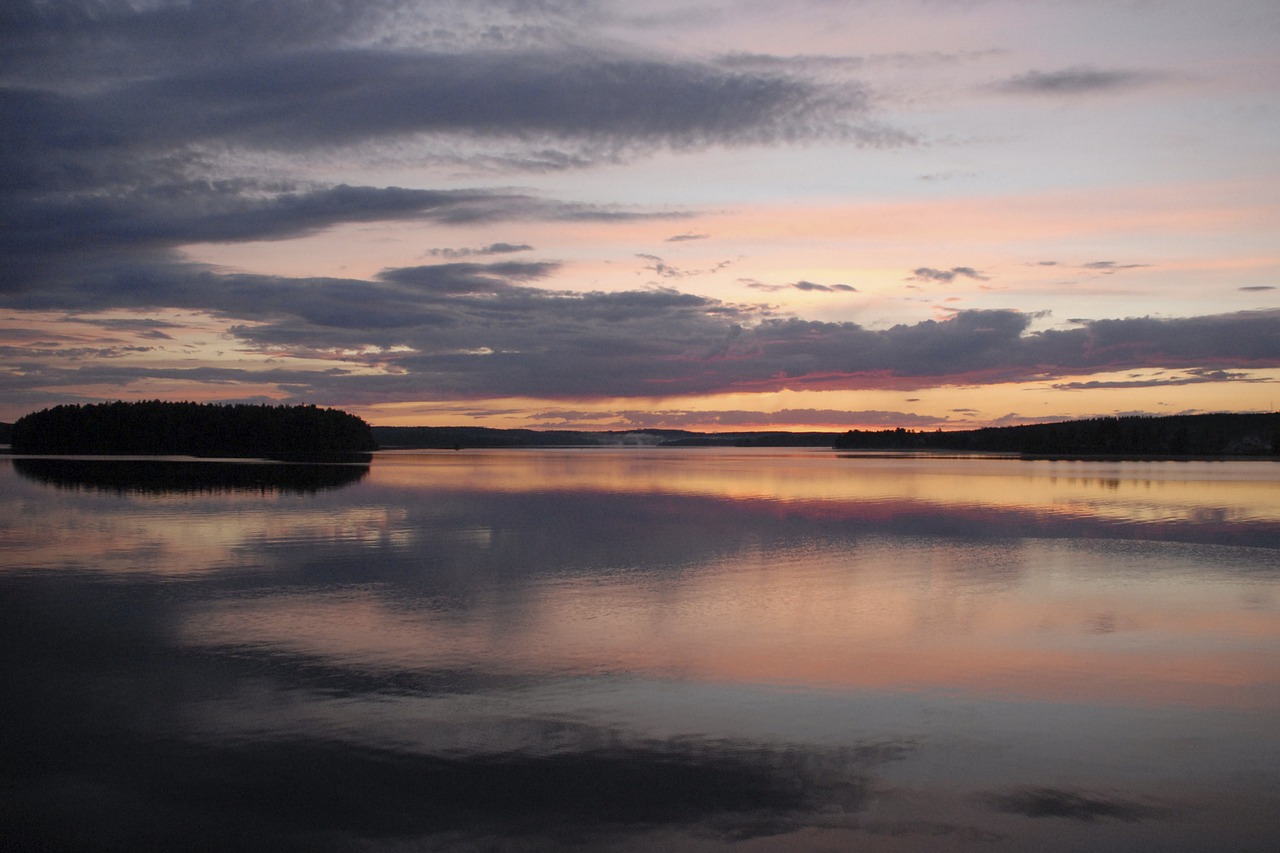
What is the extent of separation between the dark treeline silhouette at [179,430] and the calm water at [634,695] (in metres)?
93.6

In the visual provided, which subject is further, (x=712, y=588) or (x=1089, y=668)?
(x=712, y=588)

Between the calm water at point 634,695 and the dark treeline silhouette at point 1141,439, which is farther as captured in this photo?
the dark treeline silhouette at point 1141,439

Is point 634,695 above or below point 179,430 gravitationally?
below

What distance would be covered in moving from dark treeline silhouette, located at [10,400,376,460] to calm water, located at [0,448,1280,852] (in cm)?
9361

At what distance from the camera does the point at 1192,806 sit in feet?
21.7

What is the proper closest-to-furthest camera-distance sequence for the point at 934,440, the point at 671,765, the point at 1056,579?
the point at 671,765, the point at 1056,579, the point at 934,440

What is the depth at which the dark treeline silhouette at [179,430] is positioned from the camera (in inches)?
4218

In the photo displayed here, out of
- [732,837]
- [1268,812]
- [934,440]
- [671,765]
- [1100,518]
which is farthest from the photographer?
[934,440]

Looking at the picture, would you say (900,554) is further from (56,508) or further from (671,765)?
(56,508)

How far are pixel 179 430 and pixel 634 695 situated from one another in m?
112

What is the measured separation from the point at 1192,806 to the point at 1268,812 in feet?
1.51

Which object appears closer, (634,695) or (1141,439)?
(634,695)

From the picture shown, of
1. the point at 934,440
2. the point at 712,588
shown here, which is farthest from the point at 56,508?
the point at 934,440

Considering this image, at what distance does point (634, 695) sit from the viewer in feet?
29.3
